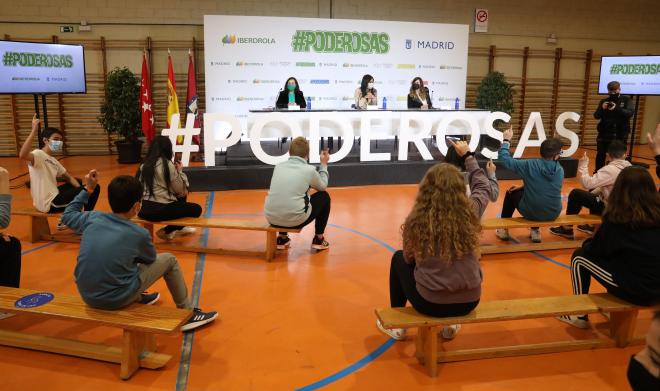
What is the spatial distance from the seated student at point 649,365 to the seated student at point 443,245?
0.88 metres

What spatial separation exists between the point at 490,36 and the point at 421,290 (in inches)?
407

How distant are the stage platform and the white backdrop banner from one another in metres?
2.04

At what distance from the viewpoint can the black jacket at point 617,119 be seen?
747 cm

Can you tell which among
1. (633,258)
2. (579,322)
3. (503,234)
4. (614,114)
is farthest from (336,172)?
(633,258)

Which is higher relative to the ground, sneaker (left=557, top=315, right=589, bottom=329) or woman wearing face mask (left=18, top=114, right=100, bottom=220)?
woman wearing face mask (left=18, top=114, right=100, bottom=220)

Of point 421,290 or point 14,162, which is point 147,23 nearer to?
point 14,162

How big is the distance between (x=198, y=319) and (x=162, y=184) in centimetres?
165

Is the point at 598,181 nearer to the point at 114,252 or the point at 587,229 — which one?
the point at 587,229

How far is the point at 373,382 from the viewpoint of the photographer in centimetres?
259

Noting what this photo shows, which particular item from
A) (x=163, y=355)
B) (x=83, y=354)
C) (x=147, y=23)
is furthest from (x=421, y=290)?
(x=147, y=23)

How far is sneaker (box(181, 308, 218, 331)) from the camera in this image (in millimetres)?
3084

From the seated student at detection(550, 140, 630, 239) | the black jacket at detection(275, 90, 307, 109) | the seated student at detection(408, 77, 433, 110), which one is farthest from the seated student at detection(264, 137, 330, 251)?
the seated student at detection(408, 77, 433, 110)

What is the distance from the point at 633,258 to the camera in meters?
2.68

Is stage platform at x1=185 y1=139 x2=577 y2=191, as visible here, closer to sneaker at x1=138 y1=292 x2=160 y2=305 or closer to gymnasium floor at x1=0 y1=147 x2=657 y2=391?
gymnasium floor at x1=0 y1=147 x2=657 y2=391
